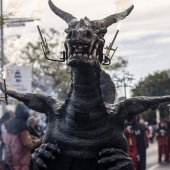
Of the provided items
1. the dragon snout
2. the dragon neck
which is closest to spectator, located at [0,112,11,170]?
the dragon neck

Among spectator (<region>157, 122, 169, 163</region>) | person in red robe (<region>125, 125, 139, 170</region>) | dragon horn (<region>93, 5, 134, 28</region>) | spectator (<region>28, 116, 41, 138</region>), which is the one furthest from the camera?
spectator (<region>157, 122, 169, 163</region>)

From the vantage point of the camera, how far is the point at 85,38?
15.5 feet

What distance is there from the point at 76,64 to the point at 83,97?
1.13ft

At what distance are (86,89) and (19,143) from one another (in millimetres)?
6540

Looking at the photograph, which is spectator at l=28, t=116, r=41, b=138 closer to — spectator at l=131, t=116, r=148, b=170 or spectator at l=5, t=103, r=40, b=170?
spectator at l=5, t=103, r=40, b=170

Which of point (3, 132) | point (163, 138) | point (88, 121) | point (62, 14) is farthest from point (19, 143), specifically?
point (163, 138)

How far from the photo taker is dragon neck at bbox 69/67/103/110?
4785 millimetres

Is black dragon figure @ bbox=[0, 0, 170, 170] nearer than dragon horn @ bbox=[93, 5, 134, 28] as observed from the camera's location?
Yes

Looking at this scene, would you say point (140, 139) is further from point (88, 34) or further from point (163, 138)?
point (88, 34)

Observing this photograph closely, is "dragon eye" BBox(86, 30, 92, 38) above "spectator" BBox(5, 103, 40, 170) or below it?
above

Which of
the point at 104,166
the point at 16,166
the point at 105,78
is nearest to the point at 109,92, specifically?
the point at 105,78

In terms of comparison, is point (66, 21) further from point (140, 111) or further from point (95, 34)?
point (140, 111)

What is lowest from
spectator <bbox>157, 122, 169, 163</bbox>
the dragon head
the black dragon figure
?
spectator <bbox>157, 122, 169, 163</bbox>

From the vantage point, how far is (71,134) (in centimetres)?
493
